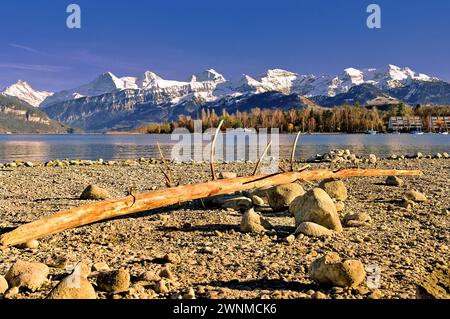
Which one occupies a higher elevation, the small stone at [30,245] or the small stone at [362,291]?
the small stone at [30,245]

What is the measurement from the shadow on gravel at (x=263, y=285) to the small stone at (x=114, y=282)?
123 centimetres

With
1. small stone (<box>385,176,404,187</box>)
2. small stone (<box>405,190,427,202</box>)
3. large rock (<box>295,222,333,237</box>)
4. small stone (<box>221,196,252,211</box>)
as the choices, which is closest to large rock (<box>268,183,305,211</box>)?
small stone (<box>221,196,252,211</box>)

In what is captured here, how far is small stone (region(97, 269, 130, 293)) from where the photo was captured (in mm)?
5785

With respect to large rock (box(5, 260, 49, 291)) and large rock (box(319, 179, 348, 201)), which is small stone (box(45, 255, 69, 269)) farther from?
large rock (box(319, 179, 348, 201))

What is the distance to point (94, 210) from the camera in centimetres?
802

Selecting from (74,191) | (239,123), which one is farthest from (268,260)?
(239,123)

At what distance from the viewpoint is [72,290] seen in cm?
517

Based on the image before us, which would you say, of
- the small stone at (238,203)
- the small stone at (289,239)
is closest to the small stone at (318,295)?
the small stone at (289,239)

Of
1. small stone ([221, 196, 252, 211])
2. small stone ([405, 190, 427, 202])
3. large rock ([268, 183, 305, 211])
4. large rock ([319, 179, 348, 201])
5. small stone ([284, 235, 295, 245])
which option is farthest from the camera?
large rock ([319, 179, 348, 201])

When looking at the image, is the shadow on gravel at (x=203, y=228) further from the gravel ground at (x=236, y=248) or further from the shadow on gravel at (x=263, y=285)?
the shadow on gravel at (x=263, y=285)

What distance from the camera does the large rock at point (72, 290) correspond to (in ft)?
16.8

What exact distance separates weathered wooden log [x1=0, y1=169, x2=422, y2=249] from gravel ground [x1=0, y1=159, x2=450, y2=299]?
521mm

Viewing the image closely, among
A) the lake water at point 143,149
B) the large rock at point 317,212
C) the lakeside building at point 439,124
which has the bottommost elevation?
the lake water at point 143,149
